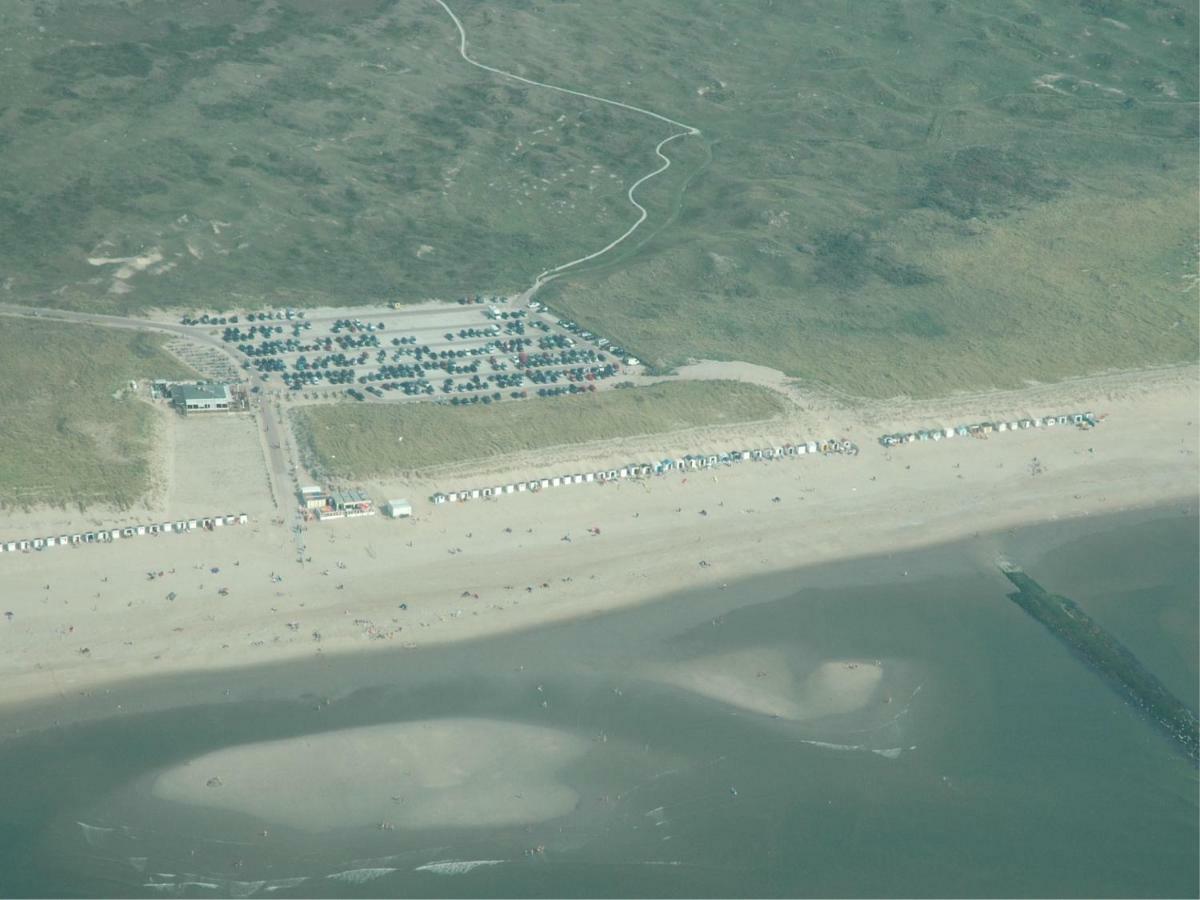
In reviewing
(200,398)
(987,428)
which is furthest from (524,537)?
(987,428)

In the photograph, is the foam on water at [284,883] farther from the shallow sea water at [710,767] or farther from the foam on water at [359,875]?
the foam on water at [359,875]

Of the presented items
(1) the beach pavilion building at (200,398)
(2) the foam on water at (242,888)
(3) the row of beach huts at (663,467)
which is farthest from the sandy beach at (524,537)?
(2) the foam on water at (242,888)

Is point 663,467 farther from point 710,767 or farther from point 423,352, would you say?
point 710,767

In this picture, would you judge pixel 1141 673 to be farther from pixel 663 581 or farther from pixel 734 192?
pixel 734 192

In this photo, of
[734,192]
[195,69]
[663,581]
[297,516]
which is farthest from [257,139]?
[663,581]

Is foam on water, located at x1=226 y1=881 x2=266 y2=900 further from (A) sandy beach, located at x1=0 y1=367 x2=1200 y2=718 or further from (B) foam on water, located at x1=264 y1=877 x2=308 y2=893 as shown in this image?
(A) sandy beach, located at x1=0 y1=367 x2=1200 y2=718

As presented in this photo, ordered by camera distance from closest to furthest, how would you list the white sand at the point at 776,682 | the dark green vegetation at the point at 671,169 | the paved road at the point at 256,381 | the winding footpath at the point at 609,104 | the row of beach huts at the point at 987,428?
the white sand at the point at 776,682, the paved road at the point at 256,381, the row of beach huts at the point at 987,428, the dark green vegetation at the point at 671,169, the winding footpath at the point at 609,104
